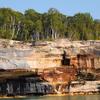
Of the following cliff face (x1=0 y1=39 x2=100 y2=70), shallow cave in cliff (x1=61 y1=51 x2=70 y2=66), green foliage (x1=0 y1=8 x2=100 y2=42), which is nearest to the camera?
cliff face (x1=0 y1=39 x2=100 y2=70)

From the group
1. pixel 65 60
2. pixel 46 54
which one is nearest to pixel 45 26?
pixel 65 60

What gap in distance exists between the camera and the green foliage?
82625mm

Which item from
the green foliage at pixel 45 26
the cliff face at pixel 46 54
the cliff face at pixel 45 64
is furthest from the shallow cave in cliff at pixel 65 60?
the green foliage at pixel 45 26

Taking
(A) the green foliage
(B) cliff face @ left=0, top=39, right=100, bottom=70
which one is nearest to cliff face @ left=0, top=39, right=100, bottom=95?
(B) cliff face @ left=0, top=39, right=100, bottom=70

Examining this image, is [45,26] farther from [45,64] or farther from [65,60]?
[45,64]

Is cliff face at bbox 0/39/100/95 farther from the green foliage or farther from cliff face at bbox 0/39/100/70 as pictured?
the green foliage

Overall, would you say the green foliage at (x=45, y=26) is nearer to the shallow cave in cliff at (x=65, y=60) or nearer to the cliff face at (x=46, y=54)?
the cliff face at (x=46, y=54)

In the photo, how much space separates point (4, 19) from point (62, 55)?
882 inches

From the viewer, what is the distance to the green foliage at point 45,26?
82625 millimetres

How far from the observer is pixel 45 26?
281 feet

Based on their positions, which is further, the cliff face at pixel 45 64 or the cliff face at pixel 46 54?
the cliff face at pixel 46 54

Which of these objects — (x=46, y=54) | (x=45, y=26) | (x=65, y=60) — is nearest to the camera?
(x=46, y=54)

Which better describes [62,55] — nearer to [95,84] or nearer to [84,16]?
[95,84]

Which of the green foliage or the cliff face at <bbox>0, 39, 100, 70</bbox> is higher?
the green foliage
